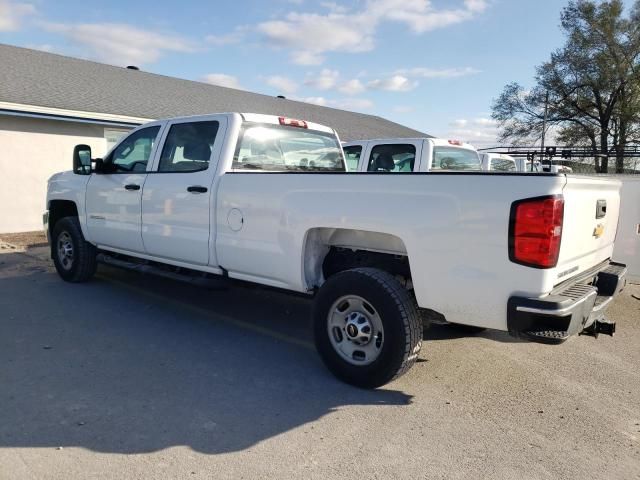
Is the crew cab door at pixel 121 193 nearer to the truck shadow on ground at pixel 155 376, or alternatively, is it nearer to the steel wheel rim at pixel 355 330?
the truck shadow on ground at pixel 155 376

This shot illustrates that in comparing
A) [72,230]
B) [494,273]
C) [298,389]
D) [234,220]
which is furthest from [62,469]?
[72,230]

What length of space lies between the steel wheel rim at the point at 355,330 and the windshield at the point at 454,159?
14.9 ft

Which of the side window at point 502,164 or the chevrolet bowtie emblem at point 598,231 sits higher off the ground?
the side window at point 502,164

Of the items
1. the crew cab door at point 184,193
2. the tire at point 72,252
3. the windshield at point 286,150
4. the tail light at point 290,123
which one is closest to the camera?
the crew cab door at point 184,193

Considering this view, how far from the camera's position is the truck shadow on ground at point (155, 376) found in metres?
3.43

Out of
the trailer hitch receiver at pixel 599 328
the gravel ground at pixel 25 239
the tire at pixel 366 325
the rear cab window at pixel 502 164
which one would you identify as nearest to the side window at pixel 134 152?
the tire at pixel 366 325

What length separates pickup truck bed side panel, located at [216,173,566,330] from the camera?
3344 millimetres

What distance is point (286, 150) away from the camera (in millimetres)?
5699

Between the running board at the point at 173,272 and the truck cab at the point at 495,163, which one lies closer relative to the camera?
the running board at the point at 173,272

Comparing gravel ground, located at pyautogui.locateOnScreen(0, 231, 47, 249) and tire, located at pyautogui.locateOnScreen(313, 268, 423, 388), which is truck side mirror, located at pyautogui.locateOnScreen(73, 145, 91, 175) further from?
gravel ground, located at pyautogui.locateOnScreen(0, 231, 47, 249)

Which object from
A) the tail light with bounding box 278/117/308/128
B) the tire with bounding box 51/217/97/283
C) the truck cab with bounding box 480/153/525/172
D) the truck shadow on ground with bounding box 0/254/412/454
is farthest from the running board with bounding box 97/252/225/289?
the truck cab with bounding box 480/153/525/172

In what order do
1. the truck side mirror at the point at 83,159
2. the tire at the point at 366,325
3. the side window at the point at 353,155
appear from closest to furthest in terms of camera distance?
1. the tire at the point at 366,325
2. the truck side mirror at the point at 83,159
3. the side window at the point at 353,155

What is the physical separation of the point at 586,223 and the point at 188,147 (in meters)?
3.77

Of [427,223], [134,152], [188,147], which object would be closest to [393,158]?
[188,147]
